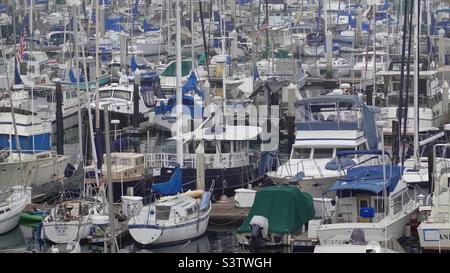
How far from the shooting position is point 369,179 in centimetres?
2552

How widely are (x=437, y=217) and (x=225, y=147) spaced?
8399mm

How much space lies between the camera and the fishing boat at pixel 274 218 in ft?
84.9

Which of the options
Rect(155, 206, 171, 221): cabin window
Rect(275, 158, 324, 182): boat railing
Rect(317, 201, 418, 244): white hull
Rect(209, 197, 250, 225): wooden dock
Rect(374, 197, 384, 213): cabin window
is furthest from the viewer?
Rect(275, 158, 324, 182): boat railing

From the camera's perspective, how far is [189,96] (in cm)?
4100

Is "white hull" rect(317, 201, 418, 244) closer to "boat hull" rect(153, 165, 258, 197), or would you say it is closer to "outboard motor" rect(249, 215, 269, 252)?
"outboard motor" rect(249, 215, 269, 252)

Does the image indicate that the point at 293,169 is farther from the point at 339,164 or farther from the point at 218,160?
the point at 218,160

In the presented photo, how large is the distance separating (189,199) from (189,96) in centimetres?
1371

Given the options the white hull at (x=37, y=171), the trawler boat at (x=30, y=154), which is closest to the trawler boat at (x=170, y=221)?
the white hull at (x=37, y=171)

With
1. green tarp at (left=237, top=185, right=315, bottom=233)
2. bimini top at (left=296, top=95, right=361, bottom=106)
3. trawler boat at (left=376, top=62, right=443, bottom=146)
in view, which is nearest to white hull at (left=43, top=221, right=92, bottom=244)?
green tarp at (left=237, top=185, right=315, bottom=233)

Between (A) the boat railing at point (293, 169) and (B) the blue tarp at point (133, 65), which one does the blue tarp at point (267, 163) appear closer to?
(A) the boat railing at point (293, 169)

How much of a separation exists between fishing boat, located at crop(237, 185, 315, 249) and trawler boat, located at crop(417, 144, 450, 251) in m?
2.35

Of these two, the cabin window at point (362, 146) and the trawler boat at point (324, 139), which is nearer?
the trawler boat at point (324, 139)

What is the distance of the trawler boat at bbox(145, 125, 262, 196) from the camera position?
30.7 metres

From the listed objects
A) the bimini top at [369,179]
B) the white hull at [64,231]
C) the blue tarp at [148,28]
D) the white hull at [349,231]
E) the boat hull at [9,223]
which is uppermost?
the blue tarp at [148,28]
